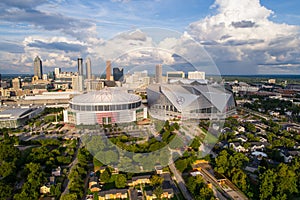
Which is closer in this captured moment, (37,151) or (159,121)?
(37,151)

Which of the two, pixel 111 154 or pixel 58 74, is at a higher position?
pixel 58 74

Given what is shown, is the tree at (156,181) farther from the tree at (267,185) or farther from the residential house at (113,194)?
the tree at (267,185)

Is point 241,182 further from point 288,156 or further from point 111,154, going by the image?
point 111,154

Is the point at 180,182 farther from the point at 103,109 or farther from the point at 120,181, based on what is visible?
the point at 103,109

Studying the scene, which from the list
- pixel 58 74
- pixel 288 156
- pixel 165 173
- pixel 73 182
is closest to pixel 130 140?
pixel 165 173

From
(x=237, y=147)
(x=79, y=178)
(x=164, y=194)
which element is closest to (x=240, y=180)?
(x=164, y=194)

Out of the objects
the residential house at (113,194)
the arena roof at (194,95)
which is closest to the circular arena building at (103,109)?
the arena roof at (194,95)

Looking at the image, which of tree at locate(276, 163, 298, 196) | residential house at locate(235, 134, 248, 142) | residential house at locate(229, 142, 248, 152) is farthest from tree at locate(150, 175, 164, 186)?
residential house at locate(235, 134, 248, 142)
